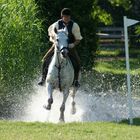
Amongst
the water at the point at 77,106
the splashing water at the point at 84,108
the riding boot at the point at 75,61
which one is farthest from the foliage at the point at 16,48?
the riding boot at the point at 75,61

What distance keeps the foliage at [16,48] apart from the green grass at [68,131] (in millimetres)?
3445

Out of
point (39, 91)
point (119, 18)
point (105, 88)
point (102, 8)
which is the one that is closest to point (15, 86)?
point (39, 91)

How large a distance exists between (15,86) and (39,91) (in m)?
0.81

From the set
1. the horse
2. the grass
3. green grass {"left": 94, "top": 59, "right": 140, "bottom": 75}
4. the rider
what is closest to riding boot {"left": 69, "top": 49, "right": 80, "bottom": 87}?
the rider

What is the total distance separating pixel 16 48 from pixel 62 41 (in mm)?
3029

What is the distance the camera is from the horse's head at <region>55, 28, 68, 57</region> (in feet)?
40.7

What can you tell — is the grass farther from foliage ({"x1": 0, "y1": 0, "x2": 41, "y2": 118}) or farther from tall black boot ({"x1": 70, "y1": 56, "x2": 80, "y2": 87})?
tall black boot ({"x1": 70, "y1": 56, "x2": 80, "y2": 87})

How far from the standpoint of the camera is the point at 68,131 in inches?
425

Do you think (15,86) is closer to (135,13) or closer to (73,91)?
(73,91)

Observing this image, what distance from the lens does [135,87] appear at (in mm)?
19203

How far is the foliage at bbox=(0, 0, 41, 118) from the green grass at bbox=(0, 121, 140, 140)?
11.3 ft

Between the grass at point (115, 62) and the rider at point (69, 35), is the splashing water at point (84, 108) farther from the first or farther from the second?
the grass at point (115, 62)

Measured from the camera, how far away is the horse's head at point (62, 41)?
12.4m

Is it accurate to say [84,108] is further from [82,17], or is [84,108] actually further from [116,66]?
[116,66]
